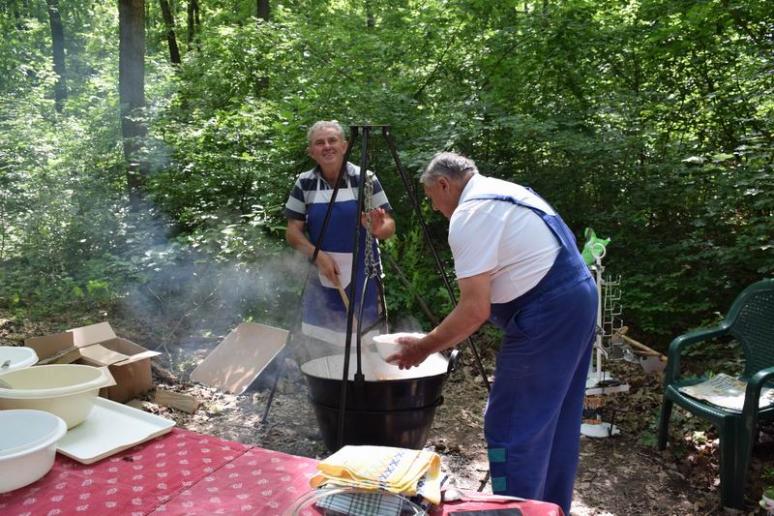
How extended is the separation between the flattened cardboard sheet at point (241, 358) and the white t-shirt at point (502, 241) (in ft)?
8.91

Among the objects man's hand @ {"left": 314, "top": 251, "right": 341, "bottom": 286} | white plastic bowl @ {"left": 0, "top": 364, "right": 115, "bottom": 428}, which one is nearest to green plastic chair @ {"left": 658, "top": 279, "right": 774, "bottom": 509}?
man's hand @ {"left": 314, "top": 251, "right": 341, "bottom": 286}

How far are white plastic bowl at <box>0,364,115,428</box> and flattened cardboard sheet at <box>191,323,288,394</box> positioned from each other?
2635 millimetres

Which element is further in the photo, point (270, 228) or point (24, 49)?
point (24, 49)

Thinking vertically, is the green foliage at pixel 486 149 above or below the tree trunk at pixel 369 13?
below

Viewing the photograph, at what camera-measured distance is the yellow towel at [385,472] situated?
51.9 inches

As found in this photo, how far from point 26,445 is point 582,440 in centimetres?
326

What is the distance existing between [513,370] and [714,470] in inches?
77.2

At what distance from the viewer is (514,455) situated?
2.13 meters

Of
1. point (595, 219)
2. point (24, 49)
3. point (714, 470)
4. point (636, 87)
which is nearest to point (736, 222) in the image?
point (595, 219)

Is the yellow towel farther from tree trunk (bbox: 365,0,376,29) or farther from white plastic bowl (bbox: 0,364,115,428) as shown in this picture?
tree trunk (bbox: 365,0,376,29)

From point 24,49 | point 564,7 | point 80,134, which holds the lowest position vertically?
point 80,134

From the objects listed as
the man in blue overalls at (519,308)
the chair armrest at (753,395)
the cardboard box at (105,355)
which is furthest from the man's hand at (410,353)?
the cardboard box at (105,355)

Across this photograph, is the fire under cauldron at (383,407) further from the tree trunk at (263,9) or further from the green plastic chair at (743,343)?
the tree trunk at (263,9)

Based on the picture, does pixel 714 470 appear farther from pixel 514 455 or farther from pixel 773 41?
pixel 773 41
